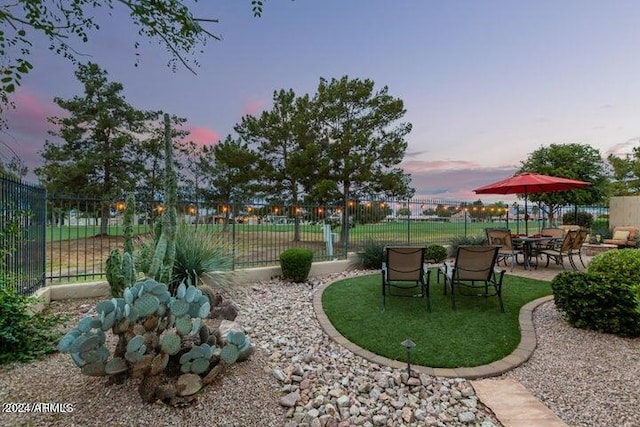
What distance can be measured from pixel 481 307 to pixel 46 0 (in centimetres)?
661

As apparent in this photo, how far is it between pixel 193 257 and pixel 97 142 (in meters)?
17.7

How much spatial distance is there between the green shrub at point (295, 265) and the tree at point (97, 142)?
14472mm

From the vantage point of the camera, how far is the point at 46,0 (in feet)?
10.9

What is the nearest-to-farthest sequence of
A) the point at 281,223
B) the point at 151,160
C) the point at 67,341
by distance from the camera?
the point at 67,341, the point at 281,223, the point at 151,160

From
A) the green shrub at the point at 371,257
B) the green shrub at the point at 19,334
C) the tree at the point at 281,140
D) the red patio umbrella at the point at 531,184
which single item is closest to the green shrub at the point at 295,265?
the green shrub at the point at 371,257

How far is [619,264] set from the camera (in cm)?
479

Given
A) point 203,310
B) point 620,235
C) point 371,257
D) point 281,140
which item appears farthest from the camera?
point 281,140

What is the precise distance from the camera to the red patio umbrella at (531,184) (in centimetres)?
797

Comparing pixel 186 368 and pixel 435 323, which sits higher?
pixel 186 368

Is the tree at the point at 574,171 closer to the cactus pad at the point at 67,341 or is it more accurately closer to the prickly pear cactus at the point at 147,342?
the prickly pear cactus at the point at 147,342

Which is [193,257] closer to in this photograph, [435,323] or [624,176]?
[435,323]

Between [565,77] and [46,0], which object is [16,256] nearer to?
[46,0]

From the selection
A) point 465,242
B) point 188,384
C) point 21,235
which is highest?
point 21,235

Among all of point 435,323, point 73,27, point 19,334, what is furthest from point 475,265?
point 73,27
